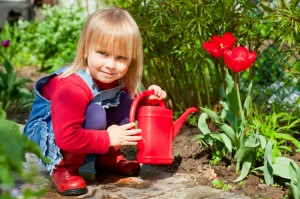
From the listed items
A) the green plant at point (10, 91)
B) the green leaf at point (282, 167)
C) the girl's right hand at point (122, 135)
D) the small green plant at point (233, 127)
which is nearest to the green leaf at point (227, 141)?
the small green plant at point (233, 127)

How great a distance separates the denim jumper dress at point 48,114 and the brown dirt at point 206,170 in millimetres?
524

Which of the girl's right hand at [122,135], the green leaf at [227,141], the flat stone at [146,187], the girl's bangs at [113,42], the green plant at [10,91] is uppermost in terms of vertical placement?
the girl's bangs at [113,42]

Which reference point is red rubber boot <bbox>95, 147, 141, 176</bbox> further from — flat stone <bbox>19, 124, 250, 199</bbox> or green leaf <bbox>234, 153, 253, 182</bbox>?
green leaf <bbox>234, 153, 253, 182</bbox>

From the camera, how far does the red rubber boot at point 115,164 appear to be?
3.11 m

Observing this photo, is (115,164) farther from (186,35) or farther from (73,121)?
(186,35)

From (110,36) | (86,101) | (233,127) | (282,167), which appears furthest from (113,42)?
(282,167)

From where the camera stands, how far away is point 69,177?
2.79 metres

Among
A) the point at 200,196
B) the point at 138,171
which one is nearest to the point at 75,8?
the point at 138,171

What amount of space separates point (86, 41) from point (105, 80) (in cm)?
21

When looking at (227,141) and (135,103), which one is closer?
(135,103)

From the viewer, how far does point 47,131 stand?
2871mm

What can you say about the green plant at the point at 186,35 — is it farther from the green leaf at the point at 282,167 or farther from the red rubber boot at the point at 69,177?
the red rubber boot at the point at 69,177

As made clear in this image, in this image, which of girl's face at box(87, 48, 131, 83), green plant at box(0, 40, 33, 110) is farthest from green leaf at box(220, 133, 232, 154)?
green plant at box(0, 40, 33, 110)

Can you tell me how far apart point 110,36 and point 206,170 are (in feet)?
2.91
